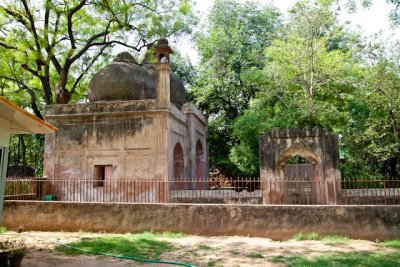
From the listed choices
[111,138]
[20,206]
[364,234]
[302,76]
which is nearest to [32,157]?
[111,138]

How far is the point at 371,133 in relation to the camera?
16109 mm

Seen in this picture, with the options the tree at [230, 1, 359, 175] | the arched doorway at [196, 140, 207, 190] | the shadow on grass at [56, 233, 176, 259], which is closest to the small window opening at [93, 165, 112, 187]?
the shadow on grass at [56, 233, 176, 259]

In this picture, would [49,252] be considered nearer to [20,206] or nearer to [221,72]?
[20,206]

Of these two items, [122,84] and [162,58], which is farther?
[162,58]

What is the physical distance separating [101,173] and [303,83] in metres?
9.90

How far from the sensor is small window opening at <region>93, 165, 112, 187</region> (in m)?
14.0

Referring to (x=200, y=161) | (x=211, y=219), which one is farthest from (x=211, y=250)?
(x=200, y=161)

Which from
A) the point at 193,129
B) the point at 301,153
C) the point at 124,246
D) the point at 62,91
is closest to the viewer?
the point at 124,246

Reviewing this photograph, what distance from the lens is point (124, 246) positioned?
8109mm

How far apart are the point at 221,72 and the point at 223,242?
50.1 feet

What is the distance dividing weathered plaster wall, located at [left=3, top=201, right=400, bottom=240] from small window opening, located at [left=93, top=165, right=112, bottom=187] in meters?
Answer: 3.40

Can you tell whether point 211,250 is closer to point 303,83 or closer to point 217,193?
point 217,193

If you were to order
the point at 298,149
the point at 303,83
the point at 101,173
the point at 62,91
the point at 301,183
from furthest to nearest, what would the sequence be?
1. the point at 62,91
2. the point at 303,83
3. the point at 101,173
4. the point at 301,183
5. the point at 298,149

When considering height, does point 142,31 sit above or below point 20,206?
above
